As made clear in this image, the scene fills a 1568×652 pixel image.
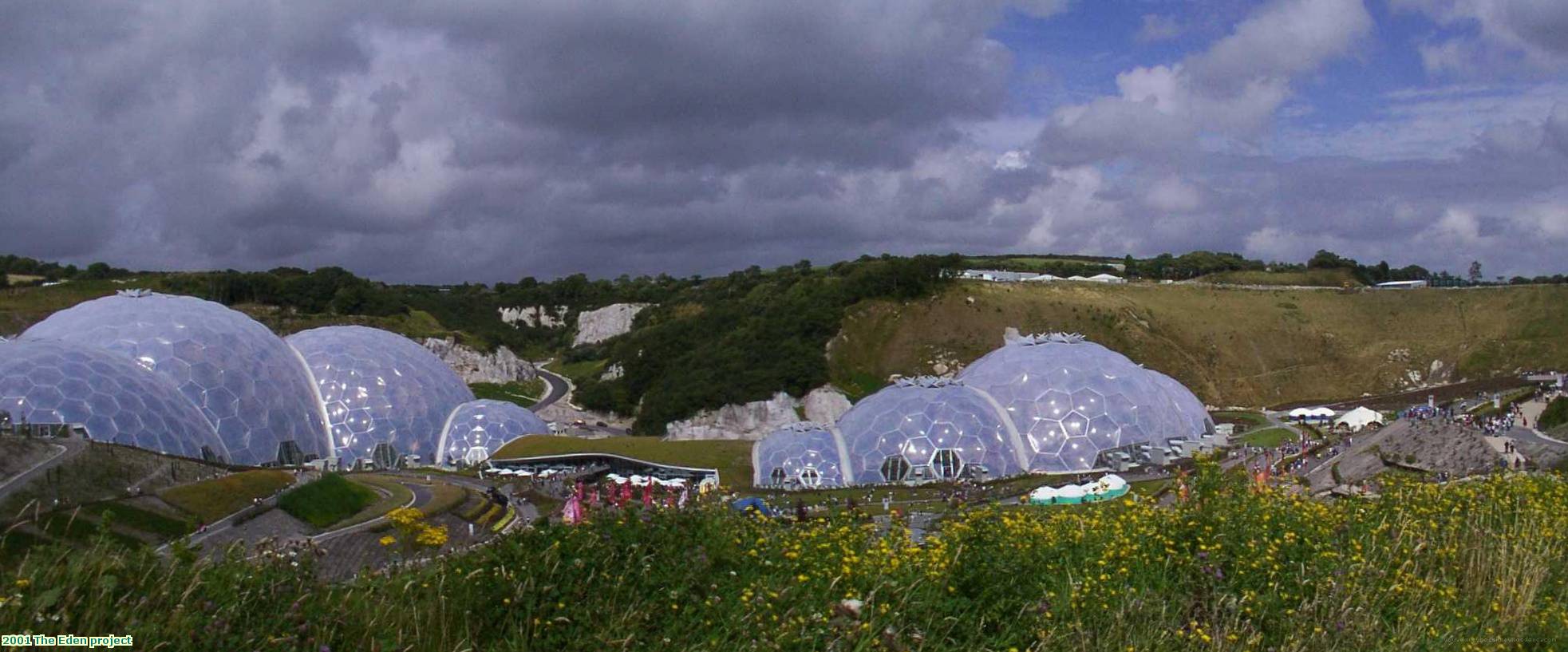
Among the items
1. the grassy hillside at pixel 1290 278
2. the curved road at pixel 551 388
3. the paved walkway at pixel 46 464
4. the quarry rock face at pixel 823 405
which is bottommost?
the curved road at pixel 551 388

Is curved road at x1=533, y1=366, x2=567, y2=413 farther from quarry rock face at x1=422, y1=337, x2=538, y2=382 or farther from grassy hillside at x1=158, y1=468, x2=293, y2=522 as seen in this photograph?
grassy hillside at x1=158, y1=468, x2=293, y2=522

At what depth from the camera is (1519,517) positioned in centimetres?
1008

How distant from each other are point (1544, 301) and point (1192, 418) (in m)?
49.2

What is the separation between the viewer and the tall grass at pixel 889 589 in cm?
574

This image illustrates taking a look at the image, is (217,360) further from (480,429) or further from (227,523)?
(227,523)

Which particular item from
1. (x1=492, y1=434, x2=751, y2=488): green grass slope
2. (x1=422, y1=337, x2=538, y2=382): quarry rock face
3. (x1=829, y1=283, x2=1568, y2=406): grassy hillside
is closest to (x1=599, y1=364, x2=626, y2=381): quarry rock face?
(x1=422, y1=337, x2=538, y2=382): quarry rock face

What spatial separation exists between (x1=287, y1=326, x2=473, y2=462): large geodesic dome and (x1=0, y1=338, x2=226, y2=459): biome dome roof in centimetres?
1004

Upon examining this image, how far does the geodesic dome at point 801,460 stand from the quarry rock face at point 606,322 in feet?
296

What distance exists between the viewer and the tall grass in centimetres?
574

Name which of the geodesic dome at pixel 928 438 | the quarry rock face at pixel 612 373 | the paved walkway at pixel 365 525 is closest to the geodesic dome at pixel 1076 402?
the geodesic dome at pixel 928 438

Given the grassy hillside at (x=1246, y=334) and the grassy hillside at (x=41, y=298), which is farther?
the grassy hillside at (x=1246, y=334)

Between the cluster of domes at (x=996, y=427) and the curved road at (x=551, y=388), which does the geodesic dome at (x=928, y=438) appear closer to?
the cluster of domes at (x=996, y=427)

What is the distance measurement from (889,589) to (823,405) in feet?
200

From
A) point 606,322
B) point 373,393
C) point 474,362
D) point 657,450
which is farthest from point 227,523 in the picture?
point 606,322
